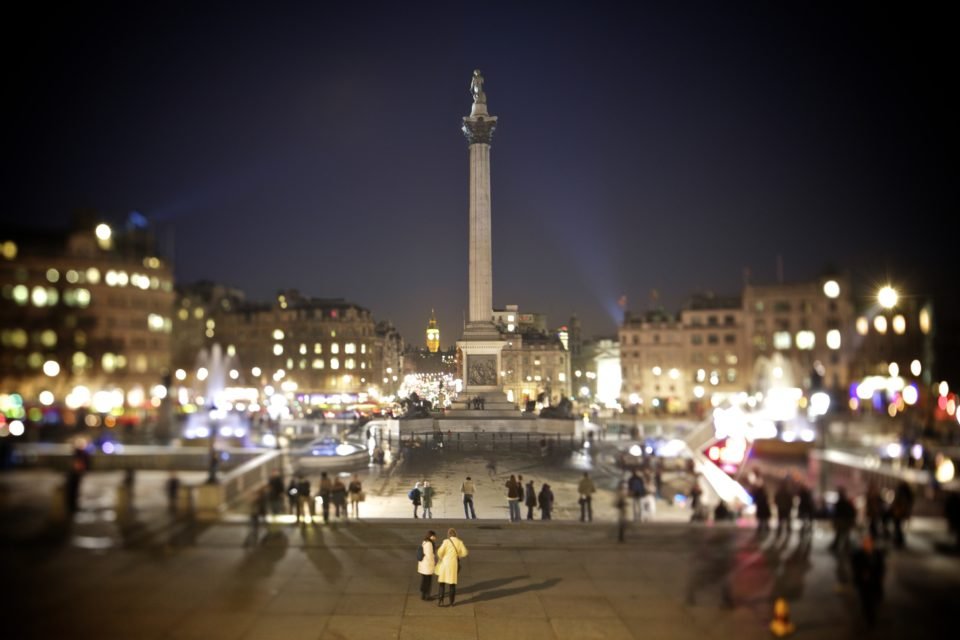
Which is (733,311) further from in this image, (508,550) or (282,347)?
(282,347)

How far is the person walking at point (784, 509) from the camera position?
1485 cm

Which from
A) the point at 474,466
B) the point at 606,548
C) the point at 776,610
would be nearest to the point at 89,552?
the point at 606,548

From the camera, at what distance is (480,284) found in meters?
57.8

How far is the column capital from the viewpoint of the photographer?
59406 mm

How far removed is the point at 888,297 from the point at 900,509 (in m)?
6.84

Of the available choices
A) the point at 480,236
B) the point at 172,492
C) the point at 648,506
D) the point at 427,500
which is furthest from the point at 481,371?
the point at 172,492

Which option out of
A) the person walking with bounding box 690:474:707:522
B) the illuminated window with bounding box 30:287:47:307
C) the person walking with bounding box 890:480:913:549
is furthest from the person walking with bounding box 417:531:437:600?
the person walking with bounding box 890:480:913:549

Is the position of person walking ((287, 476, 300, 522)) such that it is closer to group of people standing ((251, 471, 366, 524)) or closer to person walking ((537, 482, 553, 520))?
group of people standing ((251, 471, 366, 524))

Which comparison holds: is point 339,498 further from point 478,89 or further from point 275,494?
point 478,89

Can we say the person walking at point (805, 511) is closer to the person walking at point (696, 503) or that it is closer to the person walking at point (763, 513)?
the person walking at point (763, 513)

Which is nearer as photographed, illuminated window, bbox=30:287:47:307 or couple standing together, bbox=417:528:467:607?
illuminated window, bbox=30:287:47:307

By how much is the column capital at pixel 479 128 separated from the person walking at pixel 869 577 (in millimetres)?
53017

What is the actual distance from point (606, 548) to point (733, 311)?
13.2 metres

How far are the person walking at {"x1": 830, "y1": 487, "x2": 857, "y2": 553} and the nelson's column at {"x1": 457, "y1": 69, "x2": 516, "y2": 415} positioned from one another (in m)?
38.1
